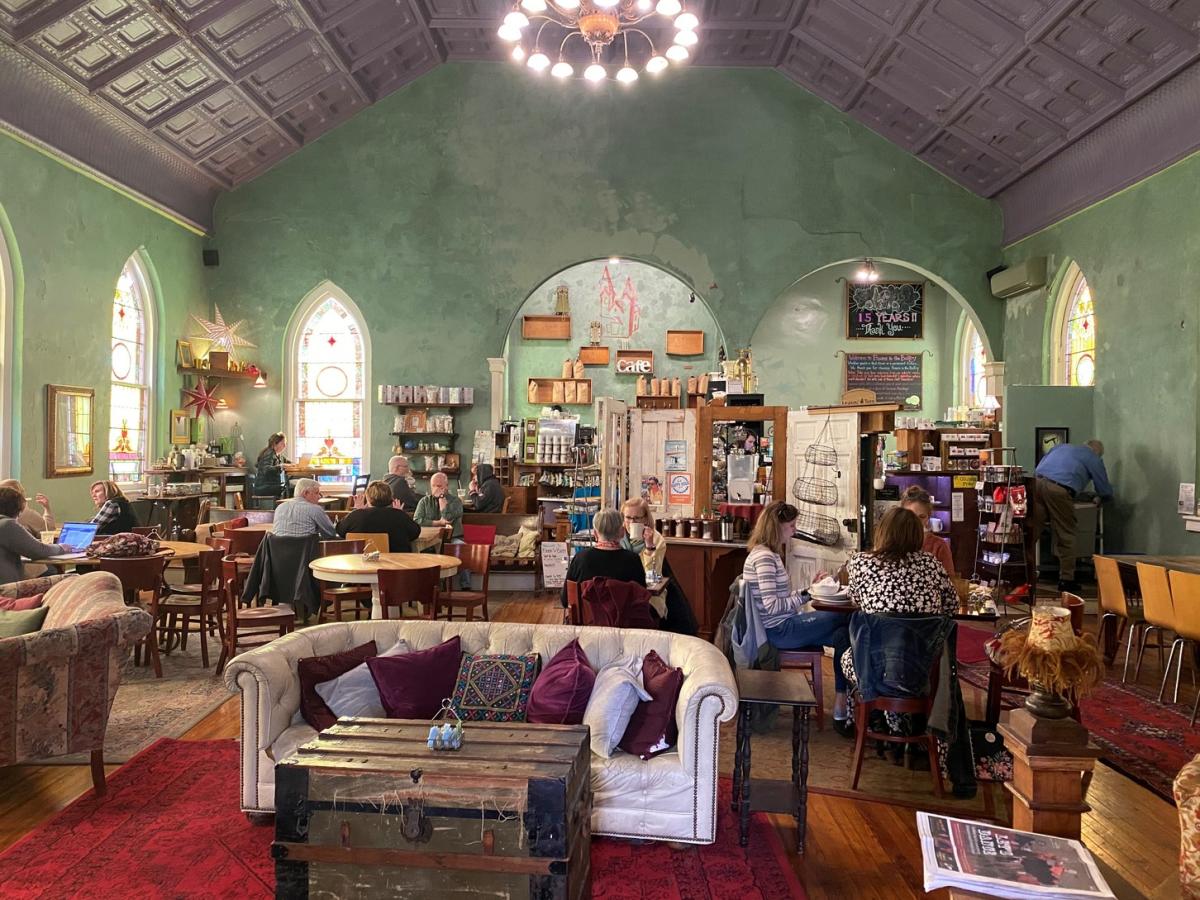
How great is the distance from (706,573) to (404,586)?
241 cm

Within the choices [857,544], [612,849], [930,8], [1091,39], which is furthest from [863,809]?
[930,8]

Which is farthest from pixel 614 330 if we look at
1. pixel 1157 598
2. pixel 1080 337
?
pixel 1157 598

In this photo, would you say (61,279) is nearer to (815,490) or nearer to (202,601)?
(202,601)

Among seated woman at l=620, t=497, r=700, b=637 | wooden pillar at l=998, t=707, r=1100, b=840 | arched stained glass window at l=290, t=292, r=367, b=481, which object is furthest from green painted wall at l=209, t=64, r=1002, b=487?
wooden pillar at l=998, t=707, r=1100, b=840

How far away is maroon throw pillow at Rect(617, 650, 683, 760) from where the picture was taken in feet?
12.6

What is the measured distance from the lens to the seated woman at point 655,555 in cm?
609

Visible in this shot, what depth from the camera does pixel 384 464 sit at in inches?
485

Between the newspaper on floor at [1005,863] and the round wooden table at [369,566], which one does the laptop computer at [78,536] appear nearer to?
the round wooden table at [369,566]

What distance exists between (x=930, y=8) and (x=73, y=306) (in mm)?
8962

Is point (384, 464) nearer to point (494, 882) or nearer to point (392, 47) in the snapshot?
point (392, 47)

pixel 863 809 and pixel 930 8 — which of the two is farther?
pixel 930 8

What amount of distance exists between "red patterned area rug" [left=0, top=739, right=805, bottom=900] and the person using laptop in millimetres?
2271

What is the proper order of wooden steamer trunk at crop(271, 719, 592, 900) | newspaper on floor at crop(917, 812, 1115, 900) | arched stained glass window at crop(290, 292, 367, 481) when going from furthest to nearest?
arched stained glass window at crop(290, 292, 367, 481) < wooden steamer trunk at crop(271, 719, 592, 900) < newspaper on floor at crop(917, 812, 1115, 900)

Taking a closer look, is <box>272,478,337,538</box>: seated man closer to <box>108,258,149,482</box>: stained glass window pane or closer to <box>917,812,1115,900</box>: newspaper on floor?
<box>108,258,149,482</box>: stained glass window pane
